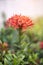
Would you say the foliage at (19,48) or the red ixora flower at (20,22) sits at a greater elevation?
the red ixora flower at (20,22)

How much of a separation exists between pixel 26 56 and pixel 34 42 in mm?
222

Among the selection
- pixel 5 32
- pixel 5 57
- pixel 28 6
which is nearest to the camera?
pixel 5 57

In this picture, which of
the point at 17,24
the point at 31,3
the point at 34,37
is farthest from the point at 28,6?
the point at 17,24

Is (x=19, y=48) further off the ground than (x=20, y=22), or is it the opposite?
(x=20, y=22)

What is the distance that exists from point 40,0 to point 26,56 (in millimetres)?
2419

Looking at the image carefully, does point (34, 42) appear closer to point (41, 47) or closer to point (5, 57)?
point (41, 47)

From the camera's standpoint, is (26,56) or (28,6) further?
(28,6)

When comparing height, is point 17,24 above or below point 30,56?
above

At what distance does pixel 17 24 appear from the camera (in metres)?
0.96

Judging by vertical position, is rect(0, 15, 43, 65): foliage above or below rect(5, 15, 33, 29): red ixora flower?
below

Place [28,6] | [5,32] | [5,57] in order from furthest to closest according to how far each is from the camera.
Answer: [28,6] → [5,32] → [5,57]

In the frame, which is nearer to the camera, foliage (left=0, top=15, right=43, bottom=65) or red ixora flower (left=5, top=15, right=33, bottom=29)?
foliage (left=0, top=15, right=43, bottom=65)

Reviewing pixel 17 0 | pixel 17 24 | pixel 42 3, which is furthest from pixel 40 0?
pixel 17 24

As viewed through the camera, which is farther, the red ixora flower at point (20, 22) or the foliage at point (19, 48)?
the red ixora flower at point (20, 22)
